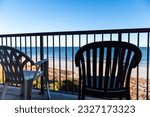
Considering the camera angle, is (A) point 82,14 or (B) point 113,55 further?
(A) point 82,14

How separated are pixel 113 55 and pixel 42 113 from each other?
81 cm

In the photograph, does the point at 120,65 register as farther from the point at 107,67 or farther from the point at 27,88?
the point at 27,88

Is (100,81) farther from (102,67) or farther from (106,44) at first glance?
(106,44)

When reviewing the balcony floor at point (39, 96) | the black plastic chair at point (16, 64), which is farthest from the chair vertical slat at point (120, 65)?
the balcony floor at point (39, 96)

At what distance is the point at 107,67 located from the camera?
1698mm

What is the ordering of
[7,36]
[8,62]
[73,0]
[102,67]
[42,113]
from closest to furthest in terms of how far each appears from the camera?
[42,113] < [102,67] < [8,62] < [7,36] < [73,0]

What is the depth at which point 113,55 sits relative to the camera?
5.48 ft

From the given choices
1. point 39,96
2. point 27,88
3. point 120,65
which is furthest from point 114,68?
point 39,96

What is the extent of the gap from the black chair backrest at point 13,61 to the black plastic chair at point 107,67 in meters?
0.70

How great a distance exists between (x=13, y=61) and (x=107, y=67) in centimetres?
110

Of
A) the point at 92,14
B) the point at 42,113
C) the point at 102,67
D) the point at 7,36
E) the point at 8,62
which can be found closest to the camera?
the point at 42,113

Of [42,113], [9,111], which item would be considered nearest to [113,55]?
[42,113]

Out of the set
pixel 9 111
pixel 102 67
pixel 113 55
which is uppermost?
pixel 113 55

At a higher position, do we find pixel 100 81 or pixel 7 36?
pixel 7 36
